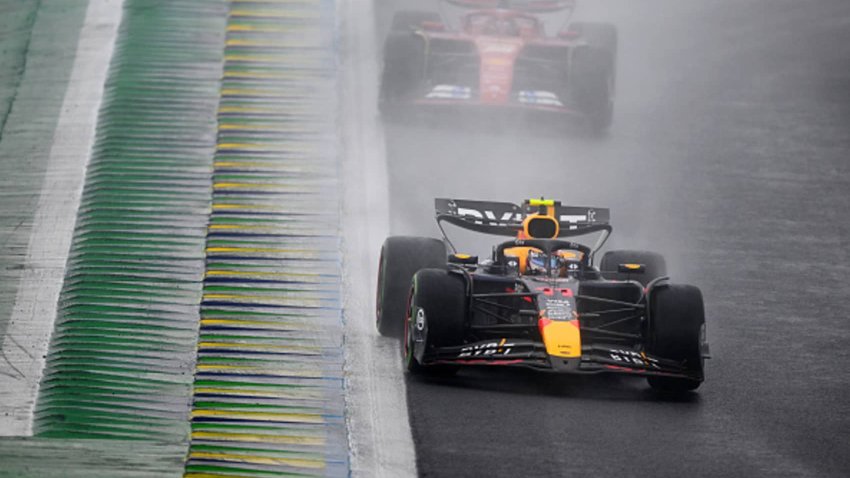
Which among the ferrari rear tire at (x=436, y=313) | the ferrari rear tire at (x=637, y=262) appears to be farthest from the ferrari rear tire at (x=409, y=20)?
the ferrari rear tire at (x=436, y=313)

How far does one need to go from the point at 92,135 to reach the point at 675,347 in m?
7.93

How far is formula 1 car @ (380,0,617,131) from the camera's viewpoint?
864 inches

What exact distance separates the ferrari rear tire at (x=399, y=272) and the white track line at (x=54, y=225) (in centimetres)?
284

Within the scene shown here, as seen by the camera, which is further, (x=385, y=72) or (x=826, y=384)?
(x=385, y=72)

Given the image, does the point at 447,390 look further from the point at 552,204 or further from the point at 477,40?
the point at 477,40

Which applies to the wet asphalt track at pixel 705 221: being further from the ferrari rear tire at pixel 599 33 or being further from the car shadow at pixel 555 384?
the ferrari rear tire at pixel 599 33

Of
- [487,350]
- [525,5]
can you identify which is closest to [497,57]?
[525,5]

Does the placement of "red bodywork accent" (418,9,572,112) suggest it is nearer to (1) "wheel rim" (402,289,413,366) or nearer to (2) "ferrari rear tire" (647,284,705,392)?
(1) "wheel rim" (402,289,413,366)

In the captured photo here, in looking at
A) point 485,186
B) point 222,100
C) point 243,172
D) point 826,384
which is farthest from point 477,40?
point 826,384

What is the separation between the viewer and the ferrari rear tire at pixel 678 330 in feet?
42.3

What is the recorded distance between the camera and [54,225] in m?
15.9

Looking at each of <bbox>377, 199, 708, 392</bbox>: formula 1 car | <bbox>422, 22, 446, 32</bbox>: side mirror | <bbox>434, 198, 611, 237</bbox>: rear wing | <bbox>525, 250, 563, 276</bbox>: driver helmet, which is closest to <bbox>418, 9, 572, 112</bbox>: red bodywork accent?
<bbox>422, 22, 446, 32</bbox>: side mirror

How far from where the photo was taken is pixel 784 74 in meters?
25.0

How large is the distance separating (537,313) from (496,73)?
31.5 ft
